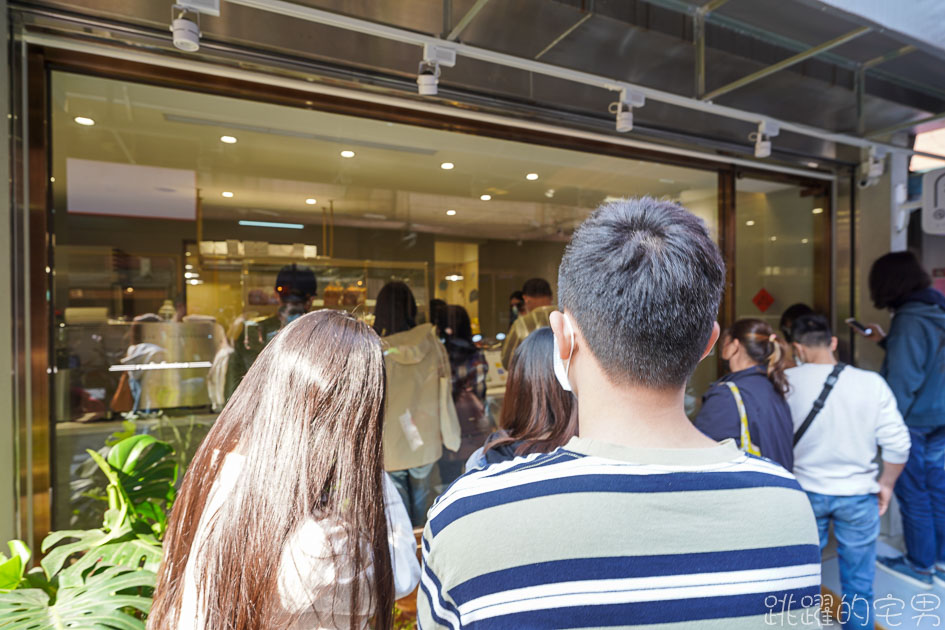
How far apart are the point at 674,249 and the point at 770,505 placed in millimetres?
319

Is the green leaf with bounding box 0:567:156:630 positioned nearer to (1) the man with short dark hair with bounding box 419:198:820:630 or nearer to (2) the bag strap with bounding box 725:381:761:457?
(1) the man with short dark hair with bounding box 419:198:820:630

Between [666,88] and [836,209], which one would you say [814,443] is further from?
[836,209]

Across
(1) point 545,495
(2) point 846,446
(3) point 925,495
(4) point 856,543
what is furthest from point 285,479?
(3) point 925,495

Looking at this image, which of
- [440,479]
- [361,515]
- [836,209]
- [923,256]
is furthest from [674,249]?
[923,256]

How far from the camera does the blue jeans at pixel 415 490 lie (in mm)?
2820

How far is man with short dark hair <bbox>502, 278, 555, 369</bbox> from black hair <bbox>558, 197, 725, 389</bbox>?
2.74 m

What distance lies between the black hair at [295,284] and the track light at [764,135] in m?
2.59

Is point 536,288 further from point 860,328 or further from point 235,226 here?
point 860,328

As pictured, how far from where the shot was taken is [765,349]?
2.10 m

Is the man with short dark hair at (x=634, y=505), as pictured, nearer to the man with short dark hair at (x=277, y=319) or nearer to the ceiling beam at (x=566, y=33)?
the ceiling beam at (x=566, y=33)

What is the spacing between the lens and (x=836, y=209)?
11.4 ft

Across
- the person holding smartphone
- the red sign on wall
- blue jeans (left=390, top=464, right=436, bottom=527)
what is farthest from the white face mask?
the red sign on wall

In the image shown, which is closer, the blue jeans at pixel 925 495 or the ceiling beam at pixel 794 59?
the ceiling beam at pixel 794 59

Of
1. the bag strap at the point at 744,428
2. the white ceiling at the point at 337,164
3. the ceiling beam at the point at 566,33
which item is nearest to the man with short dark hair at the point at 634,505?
the bag strap at the point at 744,428
